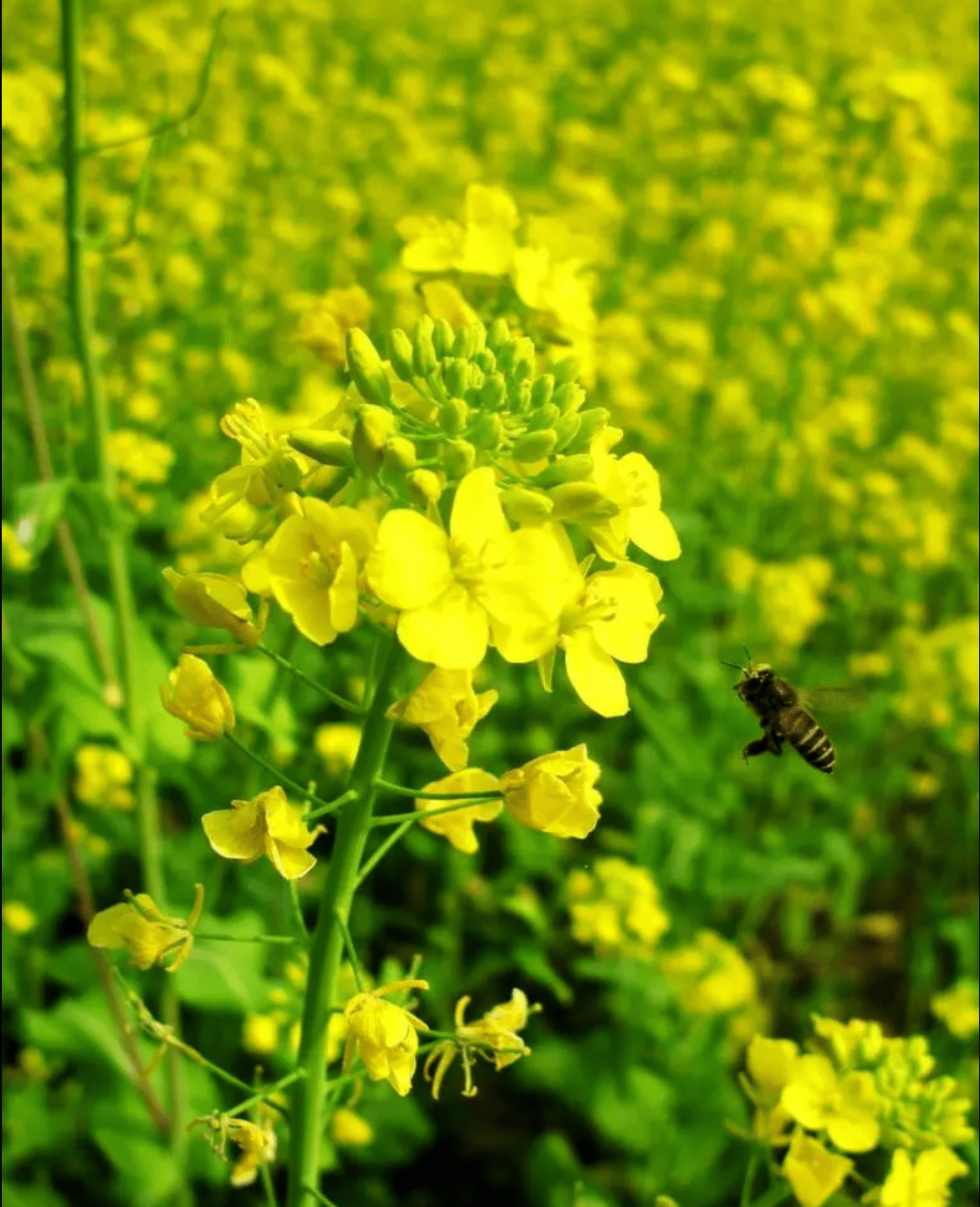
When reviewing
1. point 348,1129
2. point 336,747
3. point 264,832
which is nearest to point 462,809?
point 264,832

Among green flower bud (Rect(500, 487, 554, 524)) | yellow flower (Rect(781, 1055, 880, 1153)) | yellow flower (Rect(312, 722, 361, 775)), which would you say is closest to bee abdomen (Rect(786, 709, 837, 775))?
yellow flower (Rect(781, 1055, 880, 1153))

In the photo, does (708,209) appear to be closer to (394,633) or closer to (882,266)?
(882,266)

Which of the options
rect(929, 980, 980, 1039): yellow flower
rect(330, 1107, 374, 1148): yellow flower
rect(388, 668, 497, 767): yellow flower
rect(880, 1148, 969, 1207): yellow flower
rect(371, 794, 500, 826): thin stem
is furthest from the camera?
rect(330, 1107, 374, 1148): yellow flower

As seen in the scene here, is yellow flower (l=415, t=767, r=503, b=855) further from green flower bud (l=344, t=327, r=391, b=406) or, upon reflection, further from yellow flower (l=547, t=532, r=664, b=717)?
green flower bud (l=344, t=327, r=391, b=406)

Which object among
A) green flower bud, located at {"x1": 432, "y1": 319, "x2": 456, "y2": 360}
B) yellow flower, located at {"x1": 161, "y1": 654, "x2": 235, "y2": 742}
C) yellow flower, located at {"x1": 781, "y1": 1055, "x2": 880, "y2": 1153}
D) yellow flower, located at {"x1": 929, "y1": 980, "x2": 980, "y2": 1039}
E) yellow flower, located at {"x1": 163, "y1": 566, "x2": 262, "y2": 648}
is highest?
green flower bud, located at {"x1": 432, "y1": 319, "x2": 456, "y2": 360}

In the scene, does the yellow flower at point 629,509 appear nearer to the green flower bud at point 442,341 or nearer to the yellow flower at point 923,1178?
the green flower bud at point 442,341

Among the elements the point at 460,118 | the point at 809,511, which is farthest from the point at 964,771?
the point at 460,118
